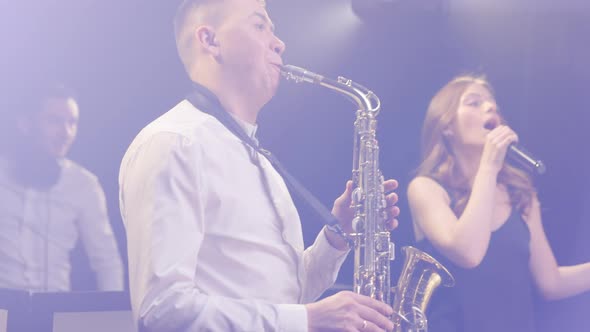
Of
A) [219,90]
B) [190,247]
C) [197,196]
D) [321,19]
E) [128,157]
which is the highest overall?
[321,19]

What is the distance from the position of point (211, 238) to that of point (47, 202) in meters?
0.69

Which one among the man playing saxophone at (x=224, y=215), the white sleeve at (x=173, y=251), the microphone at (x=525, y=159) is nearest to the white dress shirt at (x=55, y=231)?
the man playing saxophone at (x=224, y=215)

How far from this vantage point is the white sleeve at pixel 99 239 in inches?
91.4

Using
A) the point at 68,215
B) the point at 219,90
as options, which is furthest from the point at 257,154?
the point at 68,215

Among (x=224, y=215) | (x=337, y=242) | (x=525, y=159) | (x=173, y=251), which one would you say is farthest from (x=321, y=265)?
(x=525, y=159)

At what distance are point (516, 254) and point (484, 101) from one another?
584 mm

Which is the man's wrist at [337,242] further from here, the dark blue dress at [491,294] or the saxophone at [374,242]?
the dark blue dress at [491,294]

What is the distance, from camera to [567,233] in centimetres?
277

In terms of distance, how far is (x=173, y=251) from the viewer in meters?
1.79

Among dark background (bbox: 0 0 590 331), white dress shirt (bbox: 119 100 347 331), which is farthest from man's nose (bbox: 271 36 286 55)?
white dress shirt (bbox: 119 100 347 331)

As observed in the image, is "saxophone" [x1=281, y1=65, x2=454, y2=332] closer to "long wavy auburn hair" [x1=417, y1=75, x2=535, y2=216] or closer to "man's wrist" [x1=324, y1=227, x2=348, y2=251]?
"man's wrist" [x1=324, y1=227, x2=348, y2=251]

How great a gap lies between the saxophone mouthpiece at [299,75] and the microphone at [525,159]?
0.81 meters

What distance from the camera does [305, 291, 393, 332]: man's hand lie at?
184 cm

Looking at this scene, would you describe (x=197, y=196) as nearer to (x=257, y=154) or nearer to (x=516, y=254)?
(x=257, y=154)
